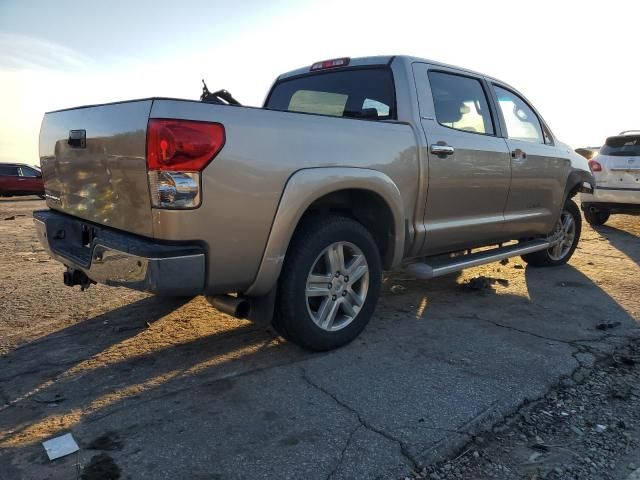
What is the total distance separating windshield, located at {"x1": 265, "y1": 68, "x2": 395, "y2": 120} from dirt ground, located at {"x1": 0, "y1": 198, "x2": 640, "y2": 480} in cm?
168

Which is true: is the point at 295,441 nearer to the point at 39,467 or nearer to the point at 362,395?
the point at 362,395

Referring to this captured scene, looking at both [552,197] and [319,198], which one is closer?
[319,198]

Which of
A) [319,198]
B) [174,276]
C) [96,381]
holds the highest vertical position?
[319,198]

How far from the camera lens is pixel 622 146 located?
836 centimetres

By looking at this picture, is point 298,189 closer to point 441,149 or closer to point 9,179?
point 441,149

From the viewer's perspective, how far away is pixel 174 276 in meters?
2.46

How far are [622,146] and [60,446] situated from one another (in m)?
9.12

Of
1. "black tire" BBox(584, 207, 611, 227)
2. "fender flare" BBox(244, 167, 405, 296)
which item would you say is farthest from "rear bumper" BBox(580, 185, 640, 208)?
"fender flare" BBox(244, 167, 405, 296)

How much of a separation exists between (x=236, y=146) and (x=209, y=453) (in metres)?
1.46

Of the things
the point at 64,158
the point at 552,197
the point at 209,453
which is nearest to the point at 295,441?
the point at 209,453

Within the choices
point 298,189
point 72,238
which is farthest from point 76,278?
point 298,189

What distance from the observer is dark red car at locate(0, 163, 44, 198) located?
61.9ft

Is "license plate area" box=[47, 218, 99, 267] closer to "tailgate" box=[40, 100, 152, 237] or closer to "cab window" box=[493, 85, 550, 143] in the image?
"tailgate" box=[40, 100, 152, 237]

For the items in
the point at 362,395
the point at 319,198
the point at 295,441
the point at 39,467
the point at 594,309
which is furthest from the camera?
the point at 594,309
